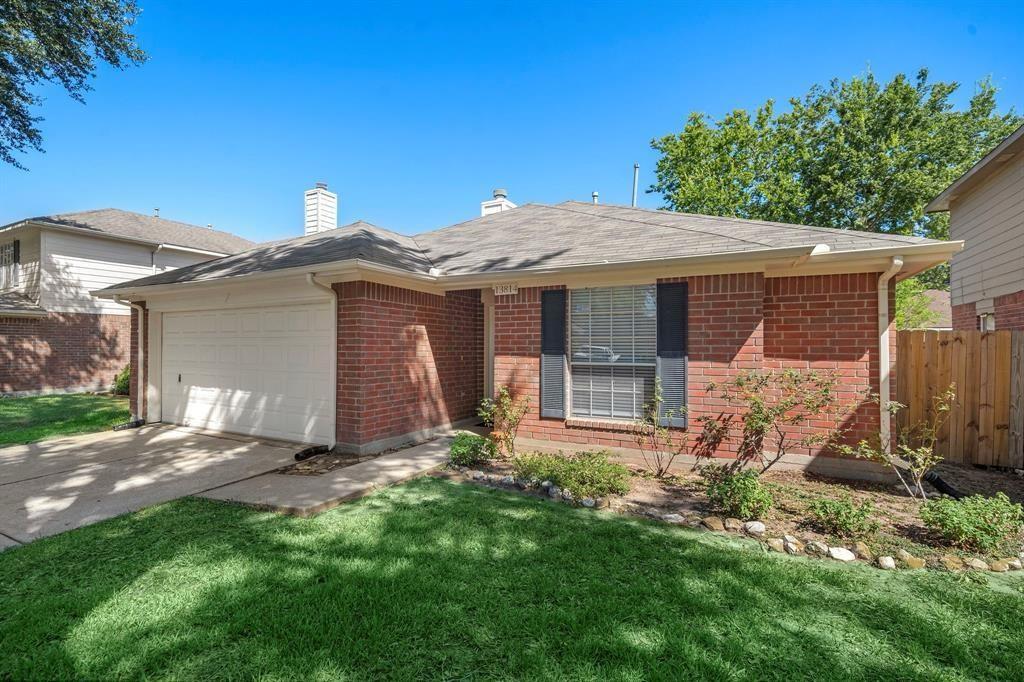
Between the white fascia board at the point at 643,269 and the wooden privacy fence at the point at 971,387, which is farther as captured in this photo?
the wooden privacy fence at the point at 971,387

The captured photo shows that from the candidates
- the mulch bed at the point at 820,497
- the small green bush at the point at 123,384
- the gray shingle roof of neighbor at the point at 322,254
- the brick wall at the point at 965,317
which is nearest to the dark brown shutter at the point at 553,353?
the mulch bed at the point at 820,497

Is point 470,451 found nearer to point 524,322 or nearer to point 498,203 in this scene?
point 524,322

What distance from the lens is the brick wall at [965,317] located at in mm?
9531

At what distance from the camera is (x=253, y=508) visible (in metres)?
4.55

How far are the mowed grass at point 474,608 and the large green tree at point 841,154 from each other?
2177cm

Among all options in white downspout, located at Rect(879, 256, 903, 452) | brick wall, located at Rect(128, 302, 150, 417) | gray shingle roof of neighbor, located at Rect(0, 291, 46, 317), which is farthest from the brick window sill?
gray shingle roof of neighbor, located at Rect(0, 291, 46, 317)

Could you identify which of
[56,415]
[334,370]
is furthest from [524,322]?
[56,415]

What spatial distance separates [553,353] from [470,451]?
71.7 inches

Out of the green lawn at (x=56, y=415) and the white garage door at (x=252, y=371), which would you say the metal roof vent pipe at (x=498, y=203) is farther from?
the green lawn at (x=56, y=415)

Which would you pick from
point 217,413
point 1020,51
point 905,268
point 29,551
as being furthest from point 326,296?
point 1020,51

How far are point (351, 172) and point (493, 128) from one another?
194 inches

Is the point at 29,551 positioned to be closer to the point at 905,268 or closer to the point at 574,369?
the point at 574,369

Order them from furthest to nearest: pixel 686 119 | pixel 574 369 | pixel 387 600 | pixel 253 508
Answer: pixel 686 119
pixel 574 369
pixel 253 508
pixel 387 600

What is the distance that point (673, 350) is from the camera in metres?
5.90
